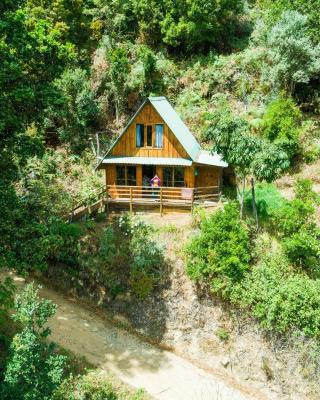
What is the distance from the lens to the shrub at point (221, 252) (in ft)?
65.1

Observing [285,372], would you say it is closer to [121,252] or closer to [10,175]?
[121,252]

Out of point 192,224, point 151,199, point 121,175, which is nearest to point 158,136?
point 121,175

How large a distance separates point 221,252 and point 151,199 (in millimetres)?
7727

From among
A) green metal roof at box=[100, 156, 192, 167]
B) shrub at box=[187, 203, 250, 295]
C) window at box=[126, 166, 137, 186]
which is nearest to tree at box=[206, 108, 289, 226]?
shrub at box=[187, 203, 250, 295]

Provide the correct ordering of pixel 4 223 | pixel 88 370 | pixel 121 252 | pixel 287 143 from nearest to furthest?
pixel 4 223, pixel 88 370, pixel 121 252, pixel 287 143

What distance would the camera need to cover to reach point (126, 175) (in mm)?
27484

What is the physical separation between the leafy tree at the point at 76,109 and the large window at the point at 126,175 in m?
8.86

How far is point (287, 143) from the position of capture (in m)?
26.2

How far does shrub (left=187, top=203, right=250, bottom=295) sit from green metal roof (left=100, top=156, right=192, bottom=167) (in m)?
6.07

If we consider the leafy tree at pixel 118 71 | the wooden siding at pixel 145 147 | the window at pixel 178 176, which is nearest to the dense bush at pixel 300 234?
the window at pixel 178 176

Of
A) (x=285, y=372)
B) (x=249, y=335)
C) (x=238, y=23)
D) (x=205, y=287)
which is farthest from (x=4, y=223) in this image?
(x=238, y=23)

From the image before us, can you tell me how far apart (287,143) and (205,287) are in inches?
446

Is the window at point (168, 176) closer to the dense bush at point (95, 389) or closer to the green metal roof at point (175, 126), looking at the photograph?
the green metal roof at point (175, 126)

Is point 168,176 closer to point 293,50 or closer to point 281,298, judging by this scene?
point 281,298
